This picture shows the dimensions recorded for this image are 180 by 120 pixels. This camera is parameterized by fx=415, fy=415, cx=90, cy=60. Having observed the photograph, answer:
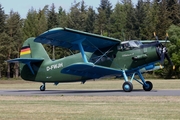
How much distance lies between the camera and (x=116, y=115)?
1198 centimetres

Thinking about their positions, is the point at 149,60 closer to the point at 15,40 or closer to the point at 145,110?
the point at 145,110

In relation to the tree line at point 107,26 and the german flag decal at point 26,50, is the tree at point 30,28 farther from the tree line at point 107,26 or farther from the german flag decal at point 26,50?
the german flag decal at point 26,50

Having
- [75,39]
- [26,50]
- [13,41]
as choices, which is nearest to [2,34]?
[13,41]

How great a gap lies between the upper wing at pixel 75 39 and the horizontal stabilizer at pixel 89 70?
161 centimetres

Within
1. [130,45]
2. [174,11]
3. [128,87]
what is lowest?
[128,87]

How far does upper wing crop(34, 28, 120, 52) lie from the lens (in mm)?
22672

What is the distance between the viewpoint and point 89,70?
23.6 meters

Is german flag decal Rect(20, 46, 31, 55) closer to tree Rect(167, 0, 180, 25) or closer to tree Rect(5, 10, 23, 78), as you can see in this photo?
tree Rect(5, 10, 23, 78)

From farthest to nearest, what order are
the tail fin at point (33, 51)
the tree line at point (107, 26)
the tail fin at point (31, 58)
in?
the tree line at point (107, 26) → the tail fin at point (33, 51) → the tail fin at point (31, 58)

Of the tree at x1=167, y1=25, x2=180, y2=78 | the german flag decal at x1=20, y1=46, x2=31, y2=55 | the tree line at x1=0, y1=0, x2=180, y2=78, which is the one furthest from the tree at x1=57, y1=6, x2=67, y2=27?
the german flag decal at x1=20, y1=46, x2=31, y2=55

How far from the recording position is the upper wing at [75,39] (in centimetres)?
2267

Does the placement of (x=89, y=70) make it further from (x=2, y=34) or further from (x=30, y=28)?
(x=30, y=28)

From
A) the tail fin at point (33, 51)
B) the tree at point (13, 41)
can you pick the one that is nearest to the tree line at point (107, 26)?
the tree at point (13, 41)

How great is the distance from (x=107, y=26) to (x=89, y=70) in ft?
275
